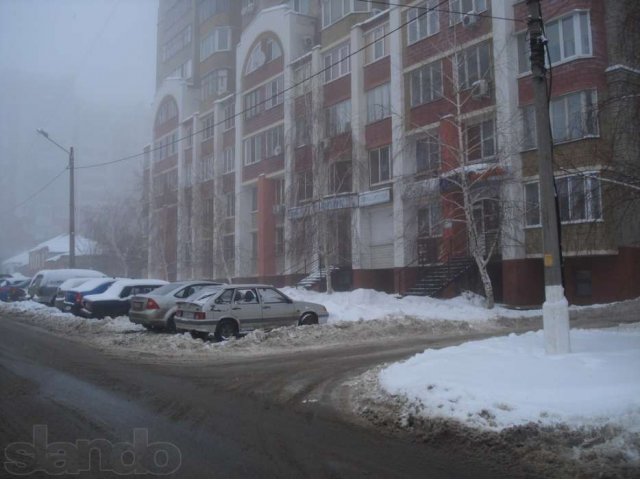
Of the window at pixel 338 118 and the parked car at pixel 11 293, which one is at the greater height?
the window at pixel 338 118

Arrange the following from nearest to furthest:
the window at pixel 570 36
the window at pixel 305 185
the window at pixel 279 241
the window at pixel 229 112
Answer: the window at pixel 570 36 → the window at pixel 305 185 → the window at pixel 279 241 → the window at pixel 229 112

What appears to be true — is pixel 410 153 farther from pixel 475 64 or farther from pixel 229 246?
pixel 229 246

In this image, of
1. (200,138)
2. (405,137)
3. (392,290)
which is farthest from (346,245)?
(200,138)

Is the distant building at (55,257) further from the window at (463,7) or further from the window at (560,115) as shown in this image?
the window at (560,115)

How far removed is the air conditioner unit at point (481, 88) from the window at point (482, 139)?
110cm

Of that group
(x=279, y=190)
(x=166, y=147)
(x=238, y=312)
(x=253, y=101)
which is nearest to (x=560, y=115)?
(x=238, y=312)

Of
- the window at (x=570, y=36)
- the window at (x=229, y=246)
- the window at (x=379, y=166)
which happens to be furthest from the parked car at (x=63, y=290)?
the window at (x=570, y=36)

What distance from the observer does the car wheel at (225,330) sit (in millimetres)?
13930

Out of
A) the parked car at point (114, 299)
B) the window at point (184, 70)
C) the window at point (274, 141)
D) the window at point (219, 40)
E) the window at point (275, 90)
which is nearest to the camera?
the parked car at point (114, 299)

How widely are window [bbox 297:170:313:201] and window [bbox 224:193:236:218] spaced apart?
14.3m

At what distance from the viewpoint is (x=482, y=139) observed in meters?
23.7

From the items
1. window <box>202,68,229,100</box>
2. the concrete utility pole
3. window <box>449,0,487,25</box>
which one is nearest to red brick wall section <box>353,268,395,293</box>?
window <box>449,0,487,25</box>

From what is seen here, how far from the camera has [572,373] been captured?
7141mm

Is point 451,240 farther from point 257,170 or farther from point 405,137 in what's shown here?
point 257,170
